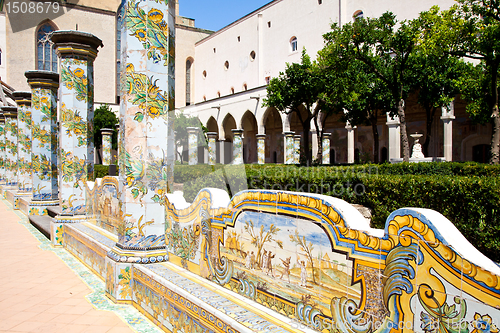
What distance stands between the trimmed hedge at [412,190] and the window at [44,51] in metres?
31.2

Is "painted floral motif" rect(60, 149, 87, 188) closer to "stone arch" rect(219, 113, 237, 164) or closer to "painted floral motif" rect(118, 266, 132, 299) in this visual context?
"painted floral motif" rect(118, 266, 132, 299)

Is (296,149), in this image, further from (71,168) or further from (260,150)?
(71,168)

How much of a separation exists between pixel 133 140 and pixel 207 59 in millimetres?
37469

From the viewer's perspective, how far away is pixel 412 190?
5512 mm

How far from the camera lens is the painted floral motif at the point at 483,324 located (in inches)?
58.2

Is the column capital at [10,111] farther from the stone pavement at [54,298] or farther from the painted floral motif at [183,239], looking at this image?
the painted floral motif at [183,239]

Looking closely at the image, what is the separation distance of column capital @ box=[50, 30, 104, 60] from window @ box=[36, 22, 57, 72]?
98.0ft

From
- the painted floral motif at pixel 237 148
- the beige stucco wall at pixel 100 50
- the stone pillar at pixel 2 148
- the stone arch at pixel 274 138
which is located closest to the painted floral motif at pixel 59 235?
the stone pillar at pixel 2 148

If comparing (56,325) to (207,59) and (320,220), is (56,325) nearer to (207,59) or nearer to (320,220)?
(320,220)

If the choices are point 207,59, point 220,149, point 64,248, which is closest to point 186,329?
point 64,248

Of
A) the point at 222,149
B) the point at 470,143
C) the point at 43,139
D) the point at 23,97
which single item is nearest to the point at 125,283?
the point at 43,139

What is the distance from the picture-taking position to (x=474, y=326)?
4.99 feet

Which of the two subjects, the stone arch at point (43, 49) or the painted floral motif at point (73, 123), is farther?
the stone arch at point (43, 49)

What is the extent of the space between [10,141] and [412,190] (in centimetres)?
1631
